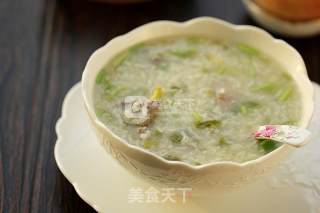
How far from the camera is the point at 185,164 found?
3.42ft

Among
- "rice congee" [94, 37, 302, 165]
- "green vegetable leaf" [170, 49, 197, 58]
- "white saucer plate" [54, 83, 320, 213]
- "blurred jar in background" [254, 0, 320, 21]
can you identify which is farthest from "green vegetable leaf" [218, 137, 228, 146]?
"blurred jar in background" [254, 0, 320, 21]

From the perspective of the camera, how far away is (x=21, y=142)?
140cm

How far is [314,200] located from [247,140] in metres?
0.19

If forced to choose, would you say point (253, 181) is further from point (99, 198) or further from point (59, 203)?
point (59, 203)

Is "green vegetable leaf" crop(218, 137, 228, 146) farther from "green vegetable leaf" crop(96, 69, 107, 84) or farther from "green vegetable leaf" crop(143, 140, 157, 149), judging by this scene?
"green vegetable leaf" crop(96, 69, 107, 84)

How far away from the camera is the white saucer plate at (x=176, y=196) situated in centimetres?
119

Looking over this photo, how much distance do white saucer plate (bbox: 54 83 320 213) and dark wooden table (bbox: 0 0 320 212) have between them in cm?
8

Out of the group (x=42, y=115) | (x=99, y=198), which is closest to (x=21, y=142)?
(x=42, y=115)

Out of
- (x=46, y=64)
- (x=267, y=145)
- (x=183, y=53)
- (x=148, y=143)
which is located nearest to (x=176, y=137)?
(x=148, y=143)

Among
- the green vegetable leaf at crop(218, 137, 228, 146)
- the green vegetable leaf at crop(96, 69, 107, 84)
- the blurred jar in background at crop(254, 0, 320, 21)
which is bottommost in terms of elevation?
the green vegetable leaf at crop(218, 137, 228, 146)

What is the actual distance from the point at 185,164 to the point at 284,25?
0.78 m

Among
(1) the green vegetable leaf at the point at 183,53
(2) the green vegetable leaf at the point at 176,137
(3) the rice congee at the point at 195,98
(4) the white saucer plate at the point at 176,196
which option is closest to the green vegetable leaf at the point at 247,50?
(3) the rice congee at the point at 195,98

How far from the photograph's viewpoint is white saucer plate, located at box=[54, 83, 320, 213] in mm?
1187

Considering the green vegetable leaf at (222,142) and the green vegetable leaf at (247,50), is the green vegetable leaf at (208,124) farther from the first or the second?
the green vegetable leaf at (247,50)
